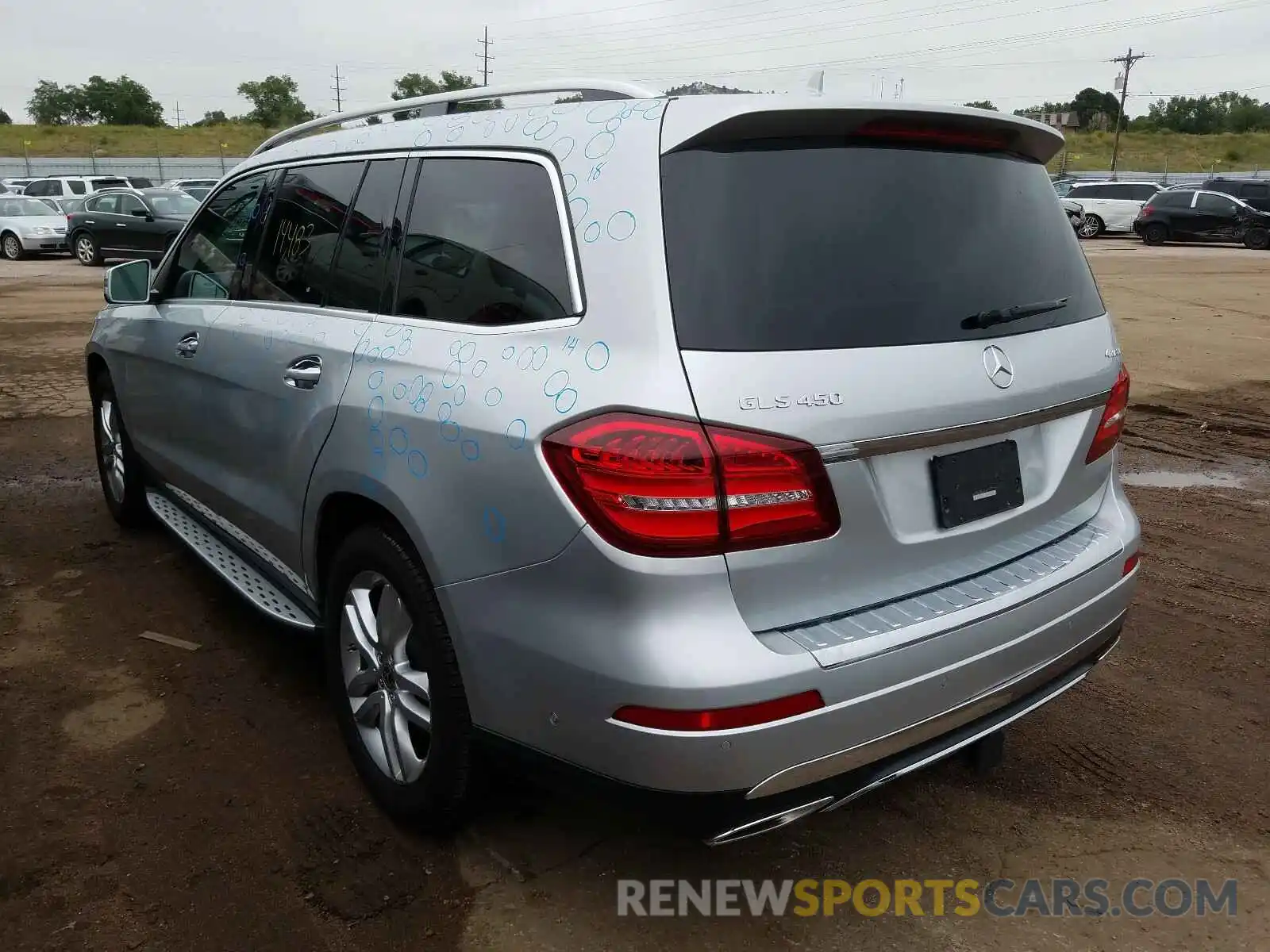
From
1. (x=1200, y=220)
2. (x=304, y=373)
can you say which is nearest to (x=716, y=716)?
(x=304, y=373)

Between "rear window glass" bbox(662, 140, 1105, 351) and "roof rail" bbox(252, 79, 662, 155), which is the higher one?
"roof rail" bbox(252, 79, 662, 155)

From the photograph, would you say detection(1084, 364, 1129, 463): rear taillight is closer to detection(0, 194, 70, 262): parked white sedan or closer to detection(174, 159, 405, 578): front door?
detection(174, 159, 405, 578): front door

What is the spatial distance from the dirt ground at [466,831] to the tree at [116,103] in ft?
347

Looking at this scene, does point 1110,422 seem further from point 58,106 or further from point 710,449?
point 58,106

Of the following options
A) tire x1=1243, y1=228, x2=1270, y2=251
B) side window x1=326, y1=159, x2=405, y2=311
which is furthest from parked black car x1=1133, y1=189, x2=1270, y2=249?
side window x1=326, y1=159, x2=405, y2=311

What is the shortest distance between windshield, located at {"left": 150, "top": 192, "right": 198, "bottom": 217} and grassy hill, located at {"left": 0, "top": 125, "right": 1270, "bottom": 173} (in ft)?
170

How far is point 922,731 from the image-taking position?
7.29 ft

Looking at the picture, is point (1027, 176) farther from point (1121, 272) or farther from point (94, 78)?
point (94, 78)

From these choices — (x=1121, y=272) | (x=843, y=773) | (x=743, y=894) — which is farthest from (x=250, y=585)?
(x=1121, y=272)

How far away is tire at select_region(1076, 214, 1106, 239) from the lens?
106 feet

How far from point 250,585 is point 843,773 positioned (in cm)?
227

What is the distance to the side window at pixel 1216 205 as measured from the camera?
92.9 feet

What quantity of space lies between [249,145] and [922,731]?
79.9 meters

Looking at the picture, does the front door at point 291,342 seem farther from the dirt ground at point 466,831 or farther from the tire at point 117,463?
the tire at point 117,463
